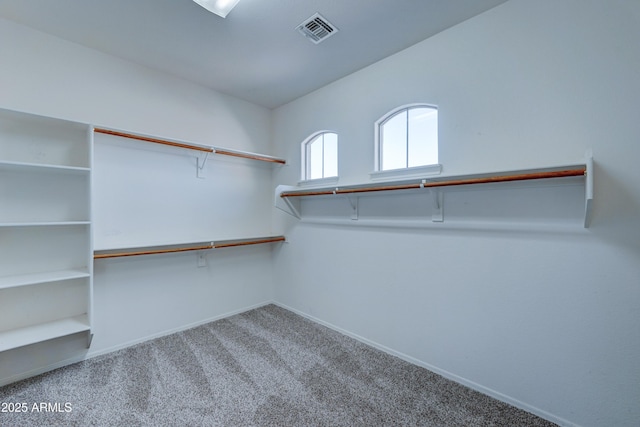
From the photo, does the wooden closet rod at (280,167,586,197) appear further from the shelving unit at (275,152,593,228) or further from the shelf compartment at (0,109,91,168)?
the shelf compartment at (0,109,91,168)

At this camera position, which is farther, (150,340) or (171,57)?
(150,340)

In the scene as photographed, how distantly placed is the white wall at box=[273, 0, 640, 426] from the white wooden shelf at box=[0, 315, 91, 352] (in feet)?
7.85

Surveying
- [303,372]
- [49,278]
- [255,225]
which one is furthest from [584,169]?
[49,278]

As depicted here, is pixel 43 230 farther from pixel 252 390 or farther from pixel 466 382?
pixel 466 382

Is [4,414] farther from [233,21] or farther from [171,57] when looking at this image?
[233,21]

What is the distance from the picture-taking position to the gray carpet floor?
5.43ft

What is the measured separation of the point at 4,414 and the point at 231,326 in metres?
Result: 1.62

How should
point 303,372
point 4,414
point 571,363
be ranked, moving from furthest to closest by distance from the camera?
point 303,372, point 4,414, point 571,363

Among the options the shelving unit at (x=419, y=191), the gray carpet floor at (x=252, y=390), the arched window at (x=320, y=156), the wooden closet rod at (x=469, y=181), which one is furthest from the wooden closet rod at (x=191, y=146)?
the gray carpet floor at (x=252, y=390)

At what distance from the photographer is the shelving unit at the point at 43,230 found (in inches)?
77.5

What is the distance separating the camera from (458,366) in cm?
200

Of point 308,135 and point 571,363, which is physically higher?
point 308,135

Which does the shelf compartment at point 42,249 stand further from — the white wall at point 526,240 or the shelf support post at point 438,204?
the shelf support post at point 438,204

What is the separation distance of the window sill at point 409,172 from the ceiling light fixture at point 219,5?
1.66 metres
